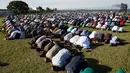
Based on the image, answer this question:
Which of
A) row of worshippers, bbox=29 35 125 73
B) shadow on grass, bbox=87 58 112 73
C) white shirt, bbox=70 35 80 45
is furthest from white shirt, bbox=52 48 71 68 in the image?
white shirt, bbox=70 35 80 45

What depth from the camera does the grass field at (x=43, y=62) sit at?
13.6 meters

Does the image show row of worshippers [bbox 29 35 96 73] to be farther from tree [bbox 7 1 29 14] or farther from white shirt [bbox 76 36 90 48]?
tree [bbox 7 1 29 14]

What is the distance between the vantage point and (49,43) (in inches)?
671

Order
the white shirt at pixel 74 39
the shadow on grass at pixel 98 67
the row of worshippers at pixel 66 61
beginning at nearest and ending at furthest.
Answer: the row of worshippers at pixel 66 61 → the shadow on grass at pixel 98 67 → the white shirt at pixel 74 39

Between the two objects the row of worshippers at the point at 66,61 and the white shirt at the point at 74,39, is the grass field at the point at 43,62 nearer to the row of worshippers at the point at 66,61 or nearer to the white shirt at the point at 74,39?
the row of worshippers at the point at 66,61

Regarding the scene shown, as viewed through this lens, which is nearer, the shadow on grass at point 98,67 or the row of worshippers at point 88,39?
the shadow on grass at point 98,67

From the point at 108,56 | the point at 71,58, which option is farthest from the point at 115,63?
the point at 71,58

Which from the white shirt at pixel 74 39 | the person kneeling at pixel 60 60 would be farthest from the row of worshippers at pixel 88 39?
the person kneeling at pixel 60 60

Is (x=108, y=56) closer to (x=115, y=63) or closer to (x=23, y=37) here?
(x=115, y=63)

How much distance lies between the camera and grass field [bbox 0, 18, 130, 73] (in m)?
13.6

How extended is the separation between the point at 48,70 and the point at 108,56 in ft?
18.5

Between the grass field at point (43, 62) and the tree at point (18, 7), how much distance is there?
258 feet

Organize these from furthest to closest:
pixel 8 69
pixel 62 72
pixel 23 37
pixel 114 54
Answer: pixel 23 37 → pixel 114 54 → pixel 8 69 → pixel 62 72

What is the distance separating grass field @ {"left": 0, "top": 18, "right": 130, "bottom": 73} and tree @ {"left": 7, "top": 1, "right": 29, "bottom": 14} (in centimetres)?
7866
